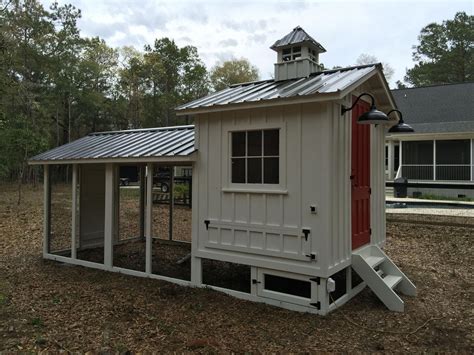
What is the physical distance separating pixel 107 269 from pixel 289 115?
4207mm

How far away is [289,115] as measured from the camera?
4738 millimetres

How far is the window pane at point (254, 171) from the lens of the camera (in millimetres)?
5000

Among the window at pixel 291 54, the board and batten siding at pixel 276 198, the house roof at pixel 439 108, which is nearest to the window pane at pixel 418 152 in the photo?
the house roof at pixel 439 108

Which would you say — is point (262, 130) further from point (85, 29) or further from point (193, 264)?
point (85, 29)

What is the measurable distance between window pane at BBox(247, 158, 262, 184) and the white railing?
15.6 meters

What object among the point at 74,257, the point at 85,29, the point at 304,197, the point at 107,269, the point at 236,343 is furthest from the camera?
the point at 85,29

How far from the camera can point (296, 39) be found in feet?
19.3

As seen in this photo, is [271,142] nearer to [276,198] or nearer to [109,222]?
[276,198]

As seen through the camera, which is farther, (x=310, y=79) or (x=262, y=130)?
(x=310, y=79)

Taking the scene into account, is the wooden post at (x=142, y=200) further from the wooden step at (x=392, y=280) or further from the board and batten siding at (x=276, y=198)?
the wooden step at (x=392, y=280)

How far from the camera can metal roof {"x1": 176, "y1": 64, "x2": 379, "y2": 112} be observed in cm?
463

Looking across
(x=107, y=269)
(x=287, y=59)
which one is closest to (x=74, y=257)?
(x=107, y=269)

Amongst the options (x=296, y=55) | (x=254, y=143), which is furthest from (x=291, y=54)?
(x=254, y=143)

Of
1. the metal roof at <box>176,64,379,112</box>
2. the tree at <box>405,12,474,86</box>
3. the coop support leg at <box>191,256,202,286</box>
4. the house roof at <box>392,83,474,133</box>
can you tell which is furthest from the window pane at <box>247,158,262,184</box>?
the tree at <box>405,12,474,86</box>
